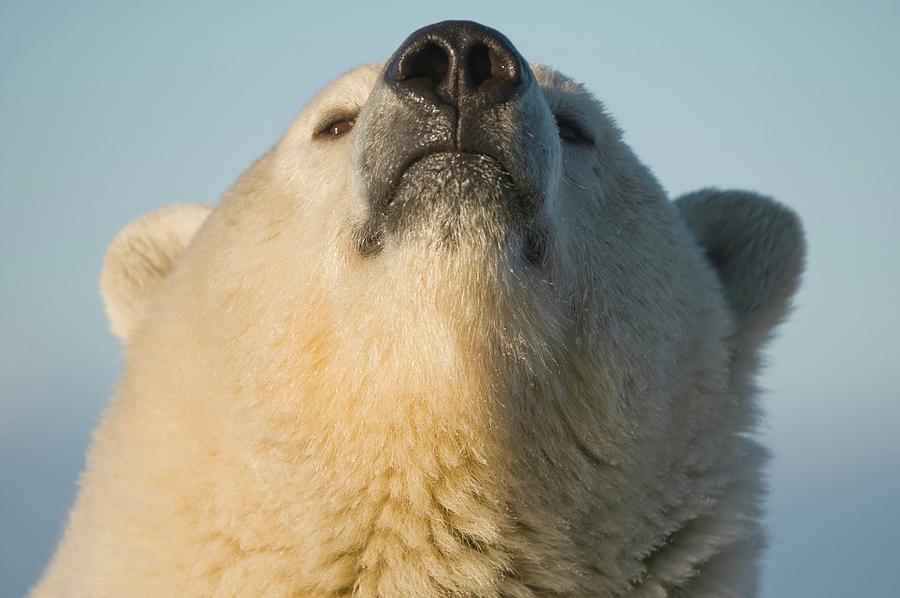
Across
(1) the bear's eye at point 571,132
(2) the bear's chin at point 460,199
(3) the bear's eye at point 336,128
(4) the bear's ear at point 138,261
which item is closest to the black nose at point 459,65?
(2) the bear's chin at point 460,199

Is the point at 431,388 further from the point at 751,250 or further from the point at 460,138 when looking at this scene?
the point at 751,250

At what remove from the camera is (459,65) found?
3.16 metres

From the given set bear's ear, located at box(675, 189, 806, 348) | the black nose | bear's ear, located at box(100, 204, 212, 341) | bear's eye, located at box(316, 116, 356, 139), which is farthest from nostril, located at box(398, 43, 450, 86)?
bear's ear, located at box(100, 204, 212, 341)

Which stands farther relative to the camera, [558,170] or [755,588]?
[755,588]

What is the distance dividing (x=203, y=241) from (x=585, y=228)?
1.61m

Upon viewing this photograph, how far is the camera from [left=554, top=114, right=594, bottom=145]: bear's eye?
4176mm

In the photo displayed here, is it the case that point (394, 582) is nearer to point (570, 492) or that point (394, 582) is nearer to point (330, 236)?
point (570, 492)

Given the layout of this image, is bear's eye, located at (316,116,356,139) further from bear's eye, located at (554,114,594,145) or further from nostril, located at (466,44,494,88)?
nostril, located at (466,44,494,88)

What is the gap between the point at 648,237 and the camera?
4.14m

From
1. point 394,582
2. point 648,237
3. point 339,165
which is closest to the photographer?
point 394,582

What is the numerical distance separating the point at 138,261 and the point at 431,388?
2.24 m

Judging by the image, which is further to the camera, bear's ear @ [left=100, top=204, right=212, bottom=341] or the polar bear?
bear's ear @ [left=100, top=204, right=212, bottom=341]

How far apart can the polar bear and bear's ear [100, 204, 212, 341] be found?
0.94 metres

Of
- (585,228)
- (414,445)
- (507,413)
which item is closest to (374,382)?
(414,445)
